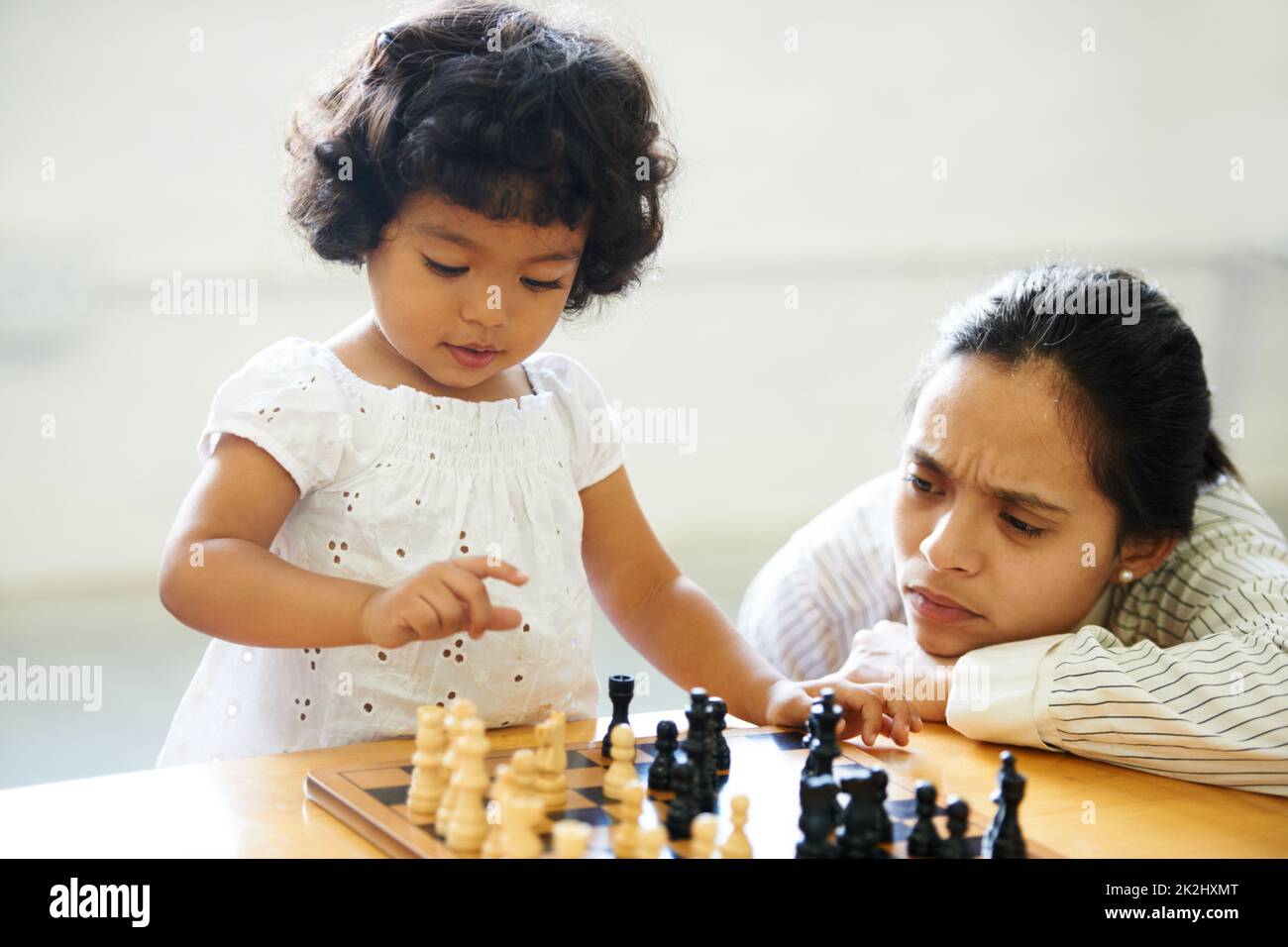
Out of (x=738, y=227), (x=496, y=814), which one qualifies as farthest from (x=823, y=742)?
(x=738, y=227)

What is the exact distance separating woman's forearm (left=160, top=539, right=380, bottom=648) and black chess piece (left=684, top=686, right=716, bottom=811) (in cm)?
31

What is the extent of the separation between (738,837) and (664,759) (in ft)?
0.54

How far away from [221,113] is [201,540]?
3682 millimetres

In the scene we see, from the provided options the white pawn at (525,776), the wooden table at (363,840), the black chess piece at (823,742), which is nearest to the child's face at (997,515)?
the wooden table at (363,840)

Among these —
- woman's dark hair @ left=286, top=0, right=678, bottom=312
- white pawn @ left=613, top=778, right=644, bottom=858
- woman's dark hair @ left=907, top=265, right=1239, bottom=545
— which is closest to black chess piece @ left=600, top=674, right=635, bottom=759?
white pawn @ left=613, top=778, right=644, bottom=858

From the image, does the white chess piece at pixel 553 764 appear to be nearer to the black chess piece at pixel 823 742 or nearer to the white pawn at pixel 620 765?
the white pawn at pixel 620 765

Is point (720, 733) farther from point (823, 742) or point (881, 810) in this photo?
point (881, 810)

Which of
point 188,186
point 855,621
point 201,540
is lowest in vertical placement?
point 855,621

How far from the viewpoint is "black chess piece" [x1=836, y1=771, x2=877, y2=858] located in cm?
103

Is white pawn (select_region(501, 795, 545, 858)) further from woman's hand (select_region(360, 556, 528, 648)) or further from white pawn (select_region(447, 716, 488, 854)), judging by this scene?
woman's hand (select_region(360, 556, 528, 648))

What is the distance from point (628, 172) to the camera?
59.0 inches

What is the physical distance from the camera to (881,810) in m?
1.08

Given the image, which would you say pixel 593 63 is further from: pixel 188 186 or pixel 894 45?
pixel 894 45
